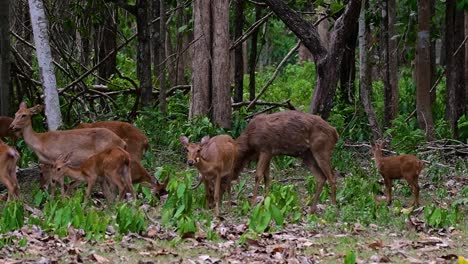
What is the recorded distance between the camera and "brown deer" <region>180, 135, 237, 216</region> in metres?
11.2

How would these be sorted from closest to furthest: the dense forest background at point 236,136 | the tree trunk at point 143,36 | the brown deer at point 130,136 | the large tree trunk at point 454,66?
the dense forest background at point 236,136, the brown deer at point 130,136, the large tree trunk at point 454,66, the tree trunk at point 143,36

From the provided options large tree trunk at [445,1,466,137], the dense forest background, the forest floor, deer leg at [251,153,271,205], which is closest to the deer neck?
the dense forest background

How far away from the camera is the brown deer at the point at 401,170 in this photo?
1242 cm

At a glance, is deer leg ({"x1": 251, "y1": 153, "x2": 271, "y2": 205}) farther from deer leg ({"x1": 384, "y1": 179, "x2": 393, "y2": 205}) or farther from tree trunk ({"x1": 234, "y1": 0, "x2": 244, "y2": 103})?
tree trunk ({"x1": 234, "y1": 0, "x2": 244, "y2": 103})

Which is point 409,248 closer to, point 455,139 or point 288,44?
point 455,139

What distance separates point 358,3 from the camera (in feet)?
51.1

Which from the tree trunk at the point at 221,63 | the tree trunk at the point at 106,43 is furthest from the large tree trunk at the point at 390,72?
the tree trunk at the point at 106,43

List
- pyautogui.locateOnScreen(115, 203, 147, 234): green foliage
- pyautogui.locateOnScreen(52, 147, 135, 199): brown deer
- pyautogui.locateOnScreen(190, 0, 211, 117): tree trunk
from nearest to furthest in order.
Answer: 1. pyautogui.locateOnScreen(115, 203, 147, 234): green foliage
2. pyautogui.locateOnScreen(52, 147, 135, 199): brown deer
3. pyautogui.locateOnScreen(190, 0, 211, 117): tree trunk

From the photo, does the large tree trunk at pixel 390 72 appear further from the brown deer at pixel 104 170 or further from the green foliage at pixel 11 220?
the green foliage at pixel 11 220

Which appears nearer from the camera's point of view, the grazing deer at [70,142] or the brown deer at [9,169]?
the brown deer at [9,169]

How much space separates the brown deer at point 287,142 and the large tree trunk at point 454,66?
5281mm

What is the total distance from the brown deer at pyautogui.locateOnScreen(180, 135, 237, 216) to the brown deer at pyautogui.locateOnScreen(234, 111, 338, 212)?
21.4 inches

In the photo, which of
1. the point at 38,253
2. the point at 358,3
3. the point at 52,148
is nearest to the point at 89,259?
the point at 38,253

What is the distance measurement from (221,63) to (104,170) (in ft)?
17.1
